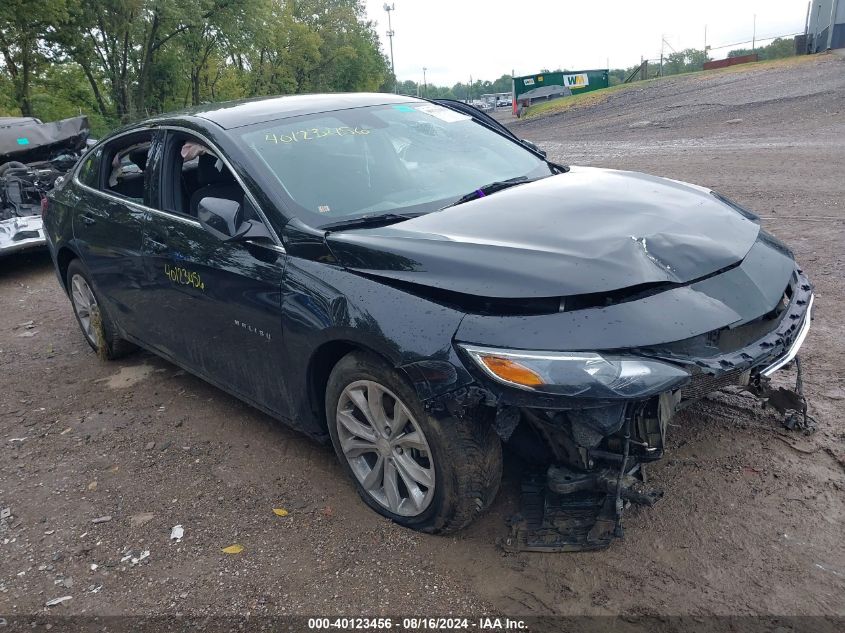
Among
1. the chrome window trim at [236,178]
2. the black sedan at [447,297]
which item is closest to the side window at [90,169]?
the black sedan at [447,297]

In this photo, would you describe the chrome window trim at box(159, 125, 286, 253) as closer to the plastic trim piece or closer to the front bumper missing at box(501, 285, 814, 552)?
the front bumper missing at box(501, 285, 814, 552)

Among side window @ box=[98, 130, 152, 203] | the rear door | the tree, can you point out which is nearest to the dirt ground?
the rear door

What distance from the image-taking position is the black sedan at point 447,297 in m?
2.58

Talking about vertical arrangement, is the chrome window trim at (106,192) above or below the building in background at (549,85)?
above

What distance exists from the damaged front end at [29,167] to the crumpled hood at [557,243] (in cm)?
709

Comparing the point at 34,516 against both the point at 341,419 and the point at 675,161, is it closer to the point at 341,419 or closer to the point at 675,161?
the point at 341,419

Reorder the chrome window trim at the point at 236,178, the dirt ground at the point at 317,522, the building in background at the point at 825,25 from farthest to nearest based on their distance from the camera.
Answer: the building in background at the point at 825,25, the chrome window trim at the point at 236,178, the dirt ground at the point at 317,522

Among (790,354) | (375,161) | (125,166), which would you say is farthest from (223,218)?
(790,354)

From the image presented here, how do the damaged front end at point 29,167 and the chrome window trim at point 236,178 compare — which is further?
the damaged front end at point 29,167

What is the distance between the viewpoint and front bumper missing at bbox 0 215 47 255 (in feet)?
28.1

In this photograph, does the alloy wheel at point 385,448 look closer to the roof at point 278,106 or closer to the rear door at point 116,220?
the roof at point 278,106

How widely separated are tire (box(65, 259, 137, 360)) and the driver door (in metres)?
0.92

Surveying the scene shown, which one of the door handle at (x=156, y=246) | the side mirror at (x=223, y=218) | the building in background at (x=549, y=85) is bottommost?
the building in background at (x=549, y=85)

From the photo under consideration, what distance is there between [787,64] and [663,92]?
5422mm
